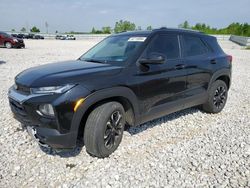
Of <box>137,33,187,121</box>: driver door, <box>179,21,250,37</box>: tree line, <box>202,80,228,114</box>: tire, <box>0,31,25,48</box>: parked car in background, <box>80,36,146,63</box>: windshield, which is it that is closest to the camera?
<box>137,33,187,121</box>: driver door

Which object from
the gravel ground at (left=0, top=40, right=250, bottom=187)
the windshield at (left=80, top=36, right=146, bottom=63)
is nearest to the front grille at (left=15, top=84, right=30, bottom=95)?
the gravel ground at (left=0, top=40, right=250, bottom=187)

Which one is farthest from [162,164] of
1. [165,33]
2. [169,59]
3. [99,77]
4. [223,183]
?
[165,33]

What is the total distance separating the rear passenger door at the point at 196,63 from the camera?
4.31 meters

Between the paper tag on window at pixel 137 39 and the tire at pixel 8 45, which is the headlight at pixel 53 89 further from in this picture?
the tire at pixel 8 45

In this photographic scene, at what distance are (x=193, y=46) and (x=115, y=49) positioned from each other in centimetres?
162

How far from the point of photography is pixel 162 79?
3.75 metres

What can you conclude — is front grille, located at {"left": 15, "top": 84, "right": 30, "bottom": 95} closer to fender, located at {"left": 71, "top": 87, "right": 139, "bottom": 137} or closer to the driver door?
fender, located at {"left": 71, "top": 87, "right": 139, "bottom": 137}

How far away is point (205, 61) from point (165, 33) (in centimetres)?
116

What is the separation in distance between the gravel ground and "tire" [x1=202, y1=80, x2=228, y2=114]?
1.76 ft

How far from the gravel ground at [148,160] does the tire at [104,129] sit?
19cm

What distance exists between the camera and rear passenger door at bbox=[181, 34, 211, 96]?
4309mm

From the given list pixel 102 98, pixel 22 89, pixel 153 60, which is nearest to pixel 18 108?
pixel 22 89

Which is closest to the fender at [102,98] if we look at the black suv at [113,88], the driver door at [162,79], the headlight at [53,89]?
the black suv at [113,88]

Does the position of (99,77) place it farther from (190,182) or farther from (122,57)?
(190,182)
